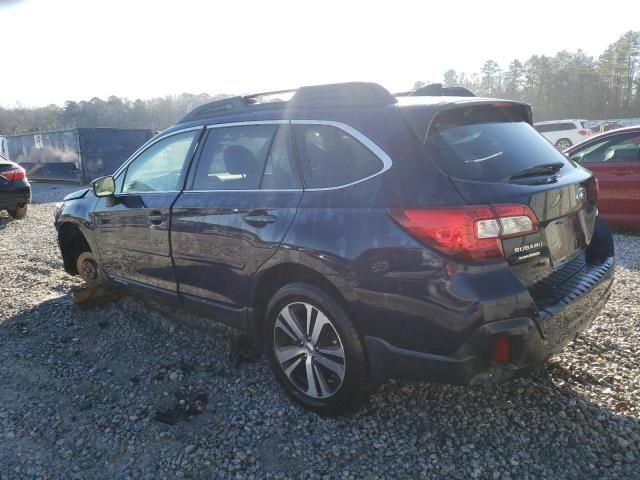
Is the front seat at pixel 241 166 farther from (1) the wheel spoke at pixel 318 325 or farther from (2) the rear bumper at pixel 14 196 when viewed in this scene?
(2) the rear bumper at pixel 14 196

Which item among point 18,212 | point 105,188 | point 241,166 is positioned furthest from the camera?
point 18,212

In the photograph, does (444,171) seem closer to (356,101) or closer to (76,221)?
(356,101)

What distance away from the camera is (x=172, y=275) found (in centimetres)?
371

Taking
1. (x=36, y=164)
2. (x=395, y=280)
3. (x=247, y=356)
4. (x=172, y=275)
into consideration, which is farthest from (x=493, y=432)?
(x=36, y=164)

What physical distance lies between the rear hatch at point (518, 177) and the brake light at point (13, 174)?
10322 mm

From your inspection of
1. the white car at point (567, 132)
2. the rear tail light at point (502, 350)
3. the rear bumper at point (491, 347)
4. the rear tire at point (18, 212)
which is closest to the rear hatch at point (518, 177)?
the rear bumper at point (491, 347)

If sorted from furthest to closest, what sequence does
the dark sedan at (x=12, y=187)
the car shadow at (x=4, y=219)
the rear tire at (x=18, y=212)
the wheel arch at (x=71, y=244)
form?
the rear tire at (x=18, y=212) → the car shadow at (x=4, y=219) → the dark sedan at (x=12, y=187) → the wheel arch at (x=71, y=244)

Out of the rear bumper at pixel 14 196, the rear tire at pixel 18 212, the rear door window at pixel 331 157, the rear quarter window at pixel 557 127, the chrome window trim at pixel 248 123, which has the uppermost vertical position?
the rear quarter window at pixel 557 127

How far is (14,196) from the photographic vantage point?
33.6 feet

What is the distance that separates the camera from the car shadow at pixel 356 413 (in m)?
2.50

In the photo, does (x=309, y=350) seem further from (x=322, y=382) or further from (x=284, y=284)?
(x=284, y=284)

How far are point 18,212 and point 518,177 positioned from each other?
1145 centimetres

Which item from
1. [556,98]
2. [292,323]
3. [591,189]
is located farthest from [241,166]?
[556,98]

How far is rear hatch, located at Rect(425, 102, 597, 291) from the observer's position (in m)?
2.33
